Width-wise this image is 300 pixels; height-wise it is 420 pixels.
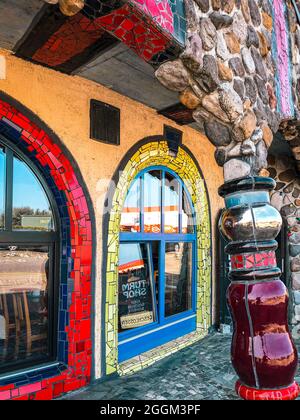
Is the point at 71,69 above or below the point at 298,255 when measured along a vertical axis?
above

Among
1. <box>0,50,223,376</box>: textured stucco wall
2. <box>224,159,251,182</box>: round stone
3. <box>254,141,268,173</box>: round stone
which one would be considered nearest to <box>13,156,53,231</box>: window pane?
<box>0,50,223,376</box>: textured stucco wall

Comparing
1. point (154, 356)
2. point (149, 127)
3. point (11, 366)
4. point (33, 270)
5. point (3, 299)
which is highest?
point (149, 127)

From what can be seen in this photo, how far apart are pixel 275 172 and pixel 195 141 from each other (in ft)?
5.76

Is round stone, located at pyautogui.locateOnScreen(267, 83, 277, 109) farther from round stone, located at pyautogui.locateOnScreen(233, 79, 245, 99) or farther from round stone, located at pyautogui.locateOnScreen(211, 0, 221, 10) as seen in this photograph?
round stone, located at pyautogui.locateOnScreen(211, 0, 221, 10)

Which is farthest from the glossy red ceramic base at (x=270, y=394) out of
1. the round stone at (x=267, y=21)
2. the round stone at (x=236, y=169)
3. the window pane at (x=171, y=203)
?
the round stone at (x=267, y=21)

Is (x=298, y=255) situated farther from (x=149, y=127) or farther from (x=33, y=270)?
(x=33, y=270)

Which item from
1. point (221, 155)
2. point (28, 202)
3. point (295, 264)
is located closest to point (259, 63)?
point (221, 155)

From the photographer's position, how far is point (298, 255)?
572cm

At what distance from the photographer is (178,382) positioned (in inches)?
137

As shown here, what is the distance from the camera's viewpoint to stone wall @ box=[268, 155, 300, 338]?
566 centimetres

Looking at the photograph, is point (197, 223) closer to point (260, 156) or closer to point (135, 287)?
point (135, 287)

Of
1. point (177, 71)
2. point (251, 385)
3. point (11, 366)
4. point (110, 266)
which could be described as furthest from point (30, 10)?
point (251, 385)

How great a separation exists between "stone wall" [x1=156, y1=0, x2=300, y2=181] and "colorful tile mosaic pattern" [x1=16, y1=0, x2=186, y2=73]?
148 millimetres

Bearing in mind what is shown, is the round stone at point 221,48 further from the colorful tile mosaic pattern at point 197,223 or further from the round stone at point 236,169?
the colorful tile mosaic pattern at point 197,223
